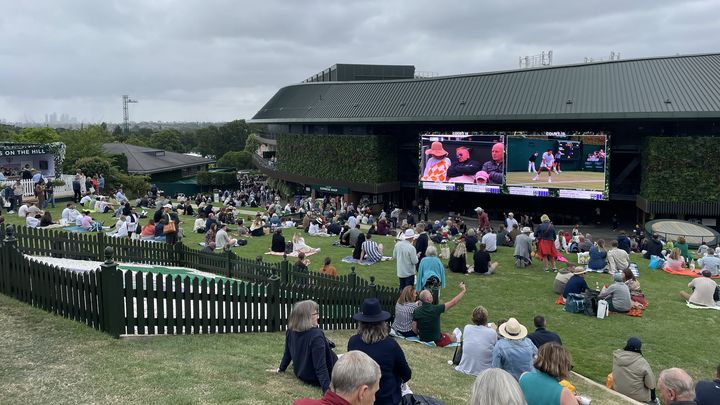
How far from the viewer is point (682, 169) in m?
34.1

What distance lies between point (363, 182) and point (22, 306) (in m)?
36.1

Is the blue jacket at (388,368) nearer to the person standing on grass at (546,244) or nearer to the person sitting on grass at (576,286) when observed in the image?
the person sitting on grass at (576,286)

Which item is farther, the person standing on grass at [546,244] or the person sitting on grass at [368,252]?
the person sitting on grass at [368,252]

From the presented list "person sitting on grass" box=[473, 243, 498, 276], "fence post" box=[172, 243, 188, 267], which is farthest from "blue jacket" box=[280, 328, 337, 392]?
"person sitting on grass" box=[473, 243, 498, 276]

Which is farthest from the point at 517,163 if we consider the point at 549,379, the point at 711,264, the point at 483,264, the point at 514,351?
the point at 549,379

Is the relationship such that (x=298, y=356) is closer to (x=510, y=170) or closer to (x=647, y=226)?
(x=647, y=226)

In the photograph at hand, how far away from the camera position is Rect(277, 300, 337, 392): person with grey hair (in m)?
6.86

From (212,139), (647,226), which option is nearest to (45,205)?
(647,226)

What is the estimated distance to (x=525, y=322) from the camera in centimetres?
1432

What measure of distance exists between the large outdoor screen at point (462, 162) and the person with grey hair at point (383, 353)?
115 feet

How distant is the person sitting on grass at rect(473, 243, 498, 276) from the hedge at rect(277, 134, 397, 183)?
26.3m

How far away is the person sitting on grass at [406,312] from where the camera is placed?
36.1 feet

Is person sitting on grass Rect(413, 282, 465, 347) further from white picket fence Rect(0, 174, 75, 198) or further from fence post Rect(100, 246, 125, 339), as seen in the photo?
white picket fence Rect(0, 174, 75, 198)

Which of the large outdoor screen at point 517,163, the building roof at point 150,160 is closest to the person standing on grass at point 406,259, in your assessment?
the large outdoor screen at point 517,163
